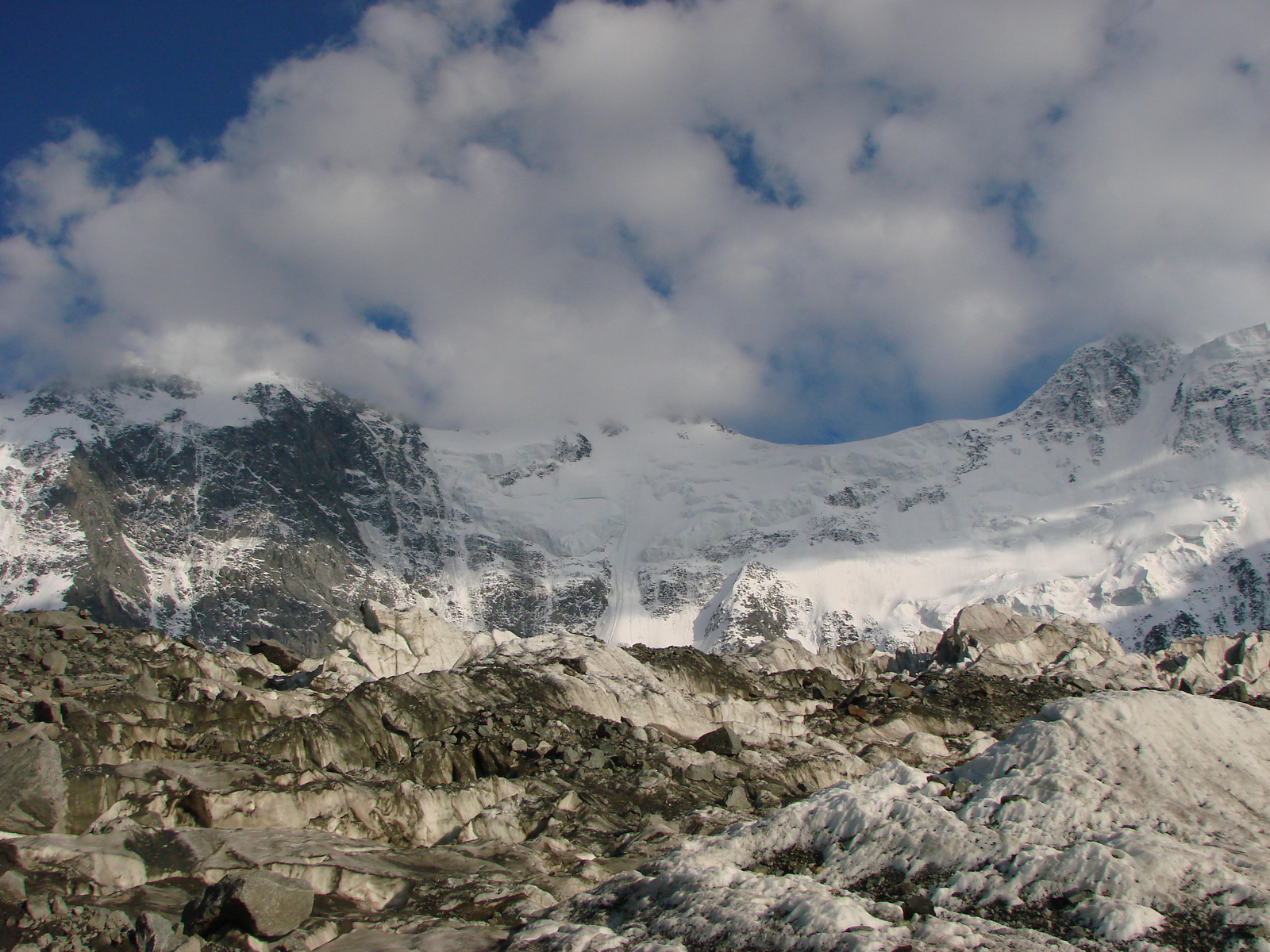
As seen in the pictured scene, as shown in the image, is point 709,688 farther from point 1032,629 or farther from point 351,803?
point 1032,629

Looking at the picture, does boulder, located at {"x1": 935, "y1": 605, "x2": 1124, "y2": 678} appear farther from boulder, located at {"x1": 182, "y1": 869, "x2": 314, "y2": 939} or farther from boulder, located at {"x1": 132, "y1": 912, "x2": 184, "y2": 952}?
boulder, located at {"x1": 132, "y1": 912, "x2": 184, "y2": 952}

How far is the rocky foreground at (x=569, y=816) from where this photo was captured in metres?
12.1

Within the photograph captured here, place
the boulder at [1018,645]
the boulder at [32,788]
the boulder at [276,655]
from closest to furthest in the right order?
the boulder at [32,788] < the boulder at [276,655] < the boulder at [1018,645]

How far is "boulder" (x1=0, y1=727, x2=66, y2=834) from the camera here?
1844 centimetres

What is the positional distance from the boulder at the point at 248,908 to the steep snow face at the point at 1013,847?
4.00 meters

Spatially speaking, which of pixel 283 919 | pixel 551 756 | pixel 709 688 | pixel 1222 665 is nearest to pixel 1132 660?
pixel 1222 665

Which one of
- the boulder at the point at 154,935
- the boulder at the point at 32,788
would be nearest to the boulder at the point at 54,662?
the boulder at the point at 32,788

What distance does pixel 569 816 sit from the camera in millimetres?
25156

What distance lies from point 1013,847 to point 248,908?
11040mm

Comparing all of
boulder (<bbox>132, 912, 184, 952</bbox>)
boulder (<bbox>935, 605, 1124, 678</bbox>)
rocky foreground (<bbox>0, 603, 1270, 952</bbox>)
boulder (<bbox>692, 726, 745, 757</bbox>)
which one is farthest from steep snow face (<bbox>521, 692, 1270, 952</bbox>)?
boulder (<bbox>935, 605, 1124, 678</bbox>)

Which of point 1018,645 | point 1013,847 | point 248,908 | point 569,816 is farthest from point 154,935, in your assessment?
point 1018,645

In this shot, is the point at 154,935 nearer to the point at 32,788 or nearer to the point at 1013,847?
the point at 32,788

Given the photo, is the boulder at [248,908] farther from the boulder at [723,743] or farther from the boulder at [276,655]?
the boulder at [276,655]

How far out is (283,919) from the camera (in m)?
14.1
